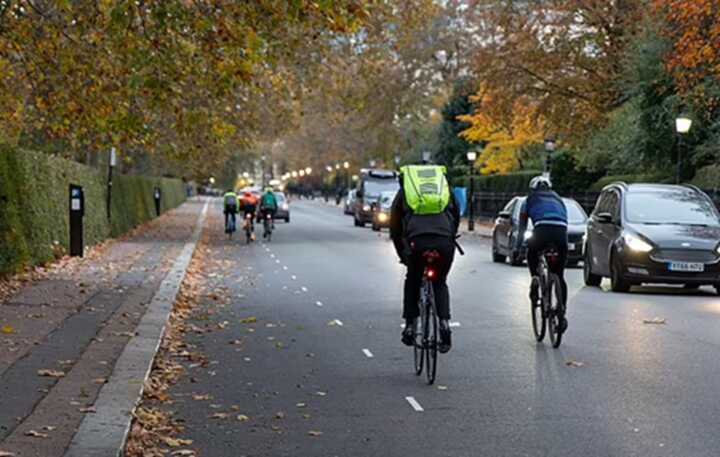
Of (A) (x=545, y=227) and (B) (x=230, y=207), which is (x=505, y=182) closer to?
(B) (x=230, y=207)

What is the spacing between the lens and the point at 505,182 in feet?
212

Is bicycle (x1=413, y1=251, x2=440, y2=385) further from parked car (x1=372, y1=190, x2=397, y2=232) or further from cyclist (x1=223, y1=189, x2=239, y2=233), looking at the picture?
parked car (x1=372, y1=190, x2=397, y2=232)

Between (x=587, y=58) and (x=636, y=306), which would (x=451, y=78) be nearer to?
(x=587, y=58)

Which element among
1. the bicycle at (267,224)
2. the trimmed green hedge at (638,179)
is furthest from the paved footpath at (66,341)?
the trimmed green hedge at (638,179)

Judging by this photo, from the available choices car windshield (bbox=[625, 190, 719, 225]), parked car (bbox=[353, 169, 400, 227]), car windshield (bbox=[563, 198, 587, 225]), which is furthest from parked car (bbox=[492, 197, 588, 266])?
parked car (bbox=[353, 169, 400, 227])

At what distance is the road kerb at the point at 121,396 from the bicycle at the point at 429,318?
7.36ft

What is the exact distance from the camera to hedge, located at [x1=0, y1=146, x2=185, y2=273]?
20812mm

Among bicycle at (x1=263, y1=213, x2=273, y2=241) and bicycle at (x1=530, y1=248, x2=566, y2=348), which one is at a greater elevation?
bicycle at (x1=530, y1=248, x2=566, y2=348)

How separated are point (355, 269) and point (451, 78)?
4999 centimetres

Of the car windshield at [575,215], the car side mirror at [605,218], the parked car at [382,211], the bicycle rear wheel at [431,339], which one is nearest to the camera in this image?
the bicycle rear wheel at [431,339]

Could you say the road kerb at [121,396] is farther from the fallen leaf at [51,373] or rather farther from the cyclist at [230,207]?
the cyclist at [230,207]

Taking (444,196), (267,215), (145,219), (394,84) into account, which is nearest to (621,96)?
(267,215)

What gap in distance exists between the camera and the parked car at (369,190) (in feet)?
188

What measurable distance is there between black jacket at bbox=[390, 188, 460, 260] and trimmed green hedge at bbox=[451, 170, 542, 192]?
4642cm
